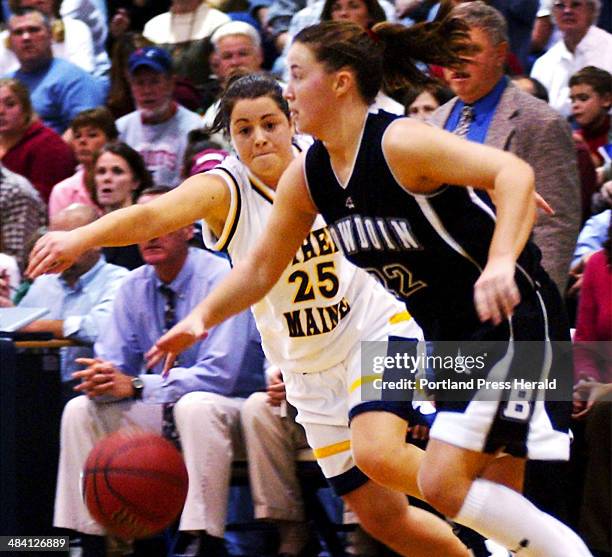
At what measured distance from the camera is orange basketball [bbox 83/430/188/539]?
15.1ft

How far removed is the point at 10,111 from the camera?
7.39 m

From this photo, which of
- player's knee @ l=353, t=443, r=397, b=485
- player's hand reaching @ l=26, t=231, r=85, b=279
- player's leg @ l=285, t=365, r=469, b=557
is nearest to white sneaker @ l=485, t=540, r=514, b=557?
player's leg @ l=285, t=365, r=469, b=557

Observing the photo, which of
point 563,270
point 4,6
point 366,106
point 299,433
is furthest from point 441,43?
point 4,6

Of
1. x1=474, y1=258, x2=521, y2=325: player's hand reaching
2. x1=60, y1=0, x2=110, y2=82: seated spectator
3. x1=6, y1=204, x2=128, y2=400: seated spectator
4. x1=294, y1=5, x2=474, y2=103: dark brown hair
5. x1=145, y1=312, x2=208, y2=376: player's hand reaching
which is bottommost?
x1=6, y1=204, x2=128, y2=400: seated spectator

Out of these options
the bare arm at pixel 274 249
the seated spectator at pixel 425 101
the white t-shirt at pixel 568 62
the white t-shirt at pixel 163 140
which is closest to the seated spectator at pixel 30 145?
the white t-shirt at pixel 163 140

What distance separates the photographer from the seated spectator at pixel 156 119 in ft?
23.4

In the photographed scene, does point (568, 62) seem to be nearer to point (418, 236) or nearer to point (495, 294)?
point (418, 236)

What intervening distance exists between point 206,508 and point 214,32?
353 centimetres

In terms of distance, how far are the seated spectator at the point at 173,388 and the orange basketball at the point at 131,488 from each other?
0.48 meters

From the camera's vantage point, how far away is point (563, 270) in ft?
16.4

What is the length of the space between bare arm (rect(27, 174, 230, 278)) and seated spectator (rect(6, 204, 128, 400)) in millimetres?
1419

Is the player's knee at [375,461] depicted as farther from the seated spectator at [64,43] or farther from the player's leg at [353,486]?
the seated spectator at [64,43]

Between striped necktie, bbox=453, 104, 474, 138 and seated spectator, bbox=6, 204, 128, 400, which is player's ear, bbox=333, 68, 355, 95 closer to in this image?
striped necktie, bbox=453, 104, 474, 138

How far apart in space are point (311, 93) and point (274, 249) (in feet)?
1.56
